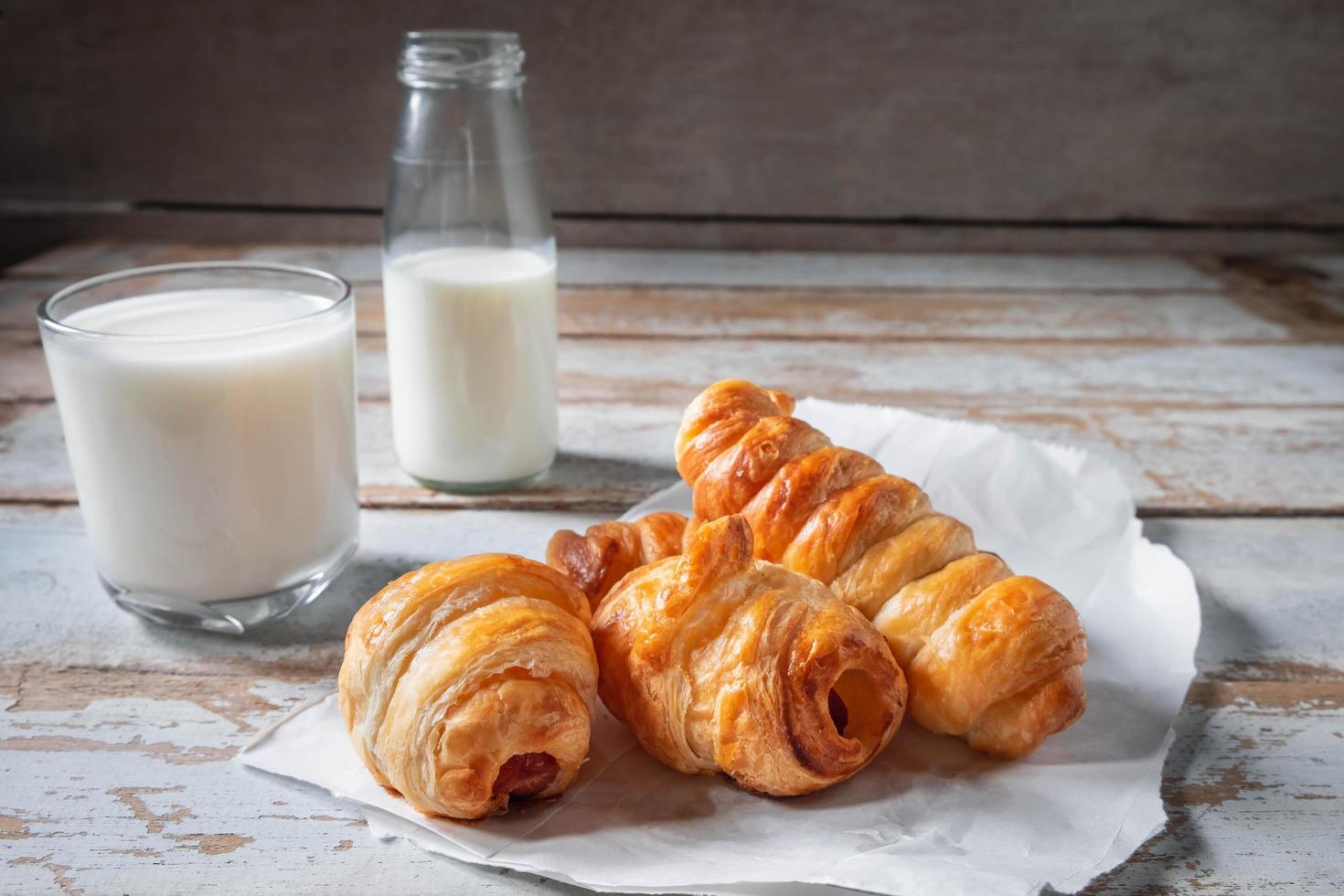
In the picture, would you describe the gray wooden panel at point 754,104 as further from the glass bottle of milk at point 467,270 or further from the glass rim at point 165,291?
the glass rim at point 165,291

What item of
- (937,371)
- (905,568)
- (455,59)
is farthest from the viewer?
(937,371)

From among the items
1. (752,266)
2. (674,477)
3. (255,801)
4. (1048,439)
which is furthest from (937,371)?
(255,801)

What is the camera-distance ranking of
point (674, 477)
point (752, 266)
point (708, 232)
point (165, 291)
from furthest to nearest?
point (708, 232)
point (752, 266)
point (674, 477)
point (165, 291)

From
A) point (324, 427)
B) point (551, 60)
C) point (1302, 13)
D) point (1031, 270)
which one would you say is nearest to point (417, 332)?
point (324, 427)

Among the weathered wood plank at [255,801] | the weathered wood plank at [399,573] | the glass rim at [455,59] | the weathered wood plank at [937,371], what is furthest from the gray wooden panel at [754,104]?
the weathered wood plank at [255,801]

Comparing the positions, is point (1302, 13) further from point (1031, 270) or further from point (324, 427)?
point (324, 427)

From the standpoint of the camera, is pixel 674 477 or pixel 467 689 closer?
pixel 467 689

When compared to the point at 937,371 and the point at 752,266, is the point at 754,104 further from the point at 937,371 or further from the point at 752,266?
the point at 937,371
